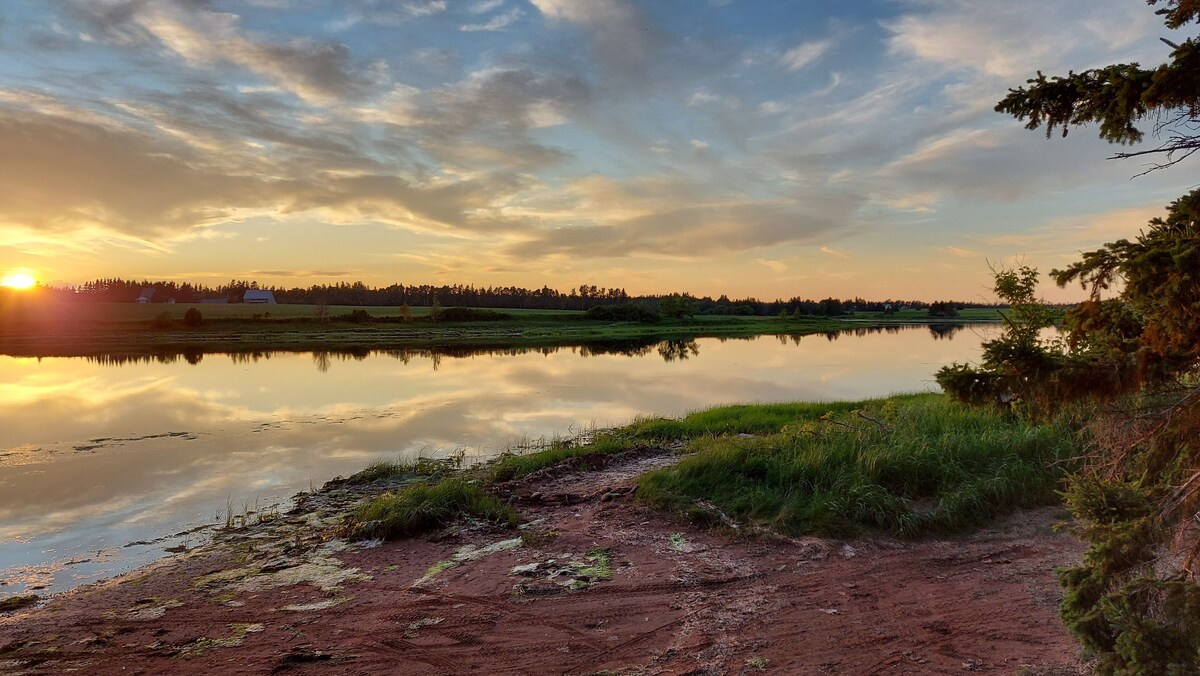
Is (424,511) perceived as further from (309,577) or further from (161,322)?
(161,322)

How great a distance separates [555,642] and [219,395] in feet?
82.6

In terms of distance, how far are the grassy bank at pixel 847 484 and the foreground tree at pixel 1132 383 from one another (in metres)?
4.01

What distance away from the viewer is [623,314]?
108812 millimetres

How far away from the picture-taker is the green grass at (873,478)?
26.9 ft

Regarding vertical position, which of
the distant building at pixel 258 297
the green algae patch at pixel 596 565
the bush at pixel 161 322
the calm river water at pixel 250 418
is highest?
the distant building at pixel 258 297

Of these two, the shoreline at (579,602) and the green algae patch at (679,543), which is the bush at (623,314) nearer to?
the shoreline at (579,602)

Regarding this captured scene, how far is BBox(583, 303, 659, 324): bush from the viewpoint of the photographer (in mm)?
106488

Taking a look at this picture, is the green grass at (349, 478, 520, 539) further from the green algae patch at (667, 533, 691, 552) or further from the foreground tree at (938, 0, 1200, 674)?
the foreground tree at (938, 0, 1200, 674)

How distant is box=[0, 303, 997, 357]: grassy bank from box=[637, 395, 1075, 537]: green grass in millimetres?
47971

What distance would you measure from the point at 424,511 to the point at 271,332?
7037 centimetres

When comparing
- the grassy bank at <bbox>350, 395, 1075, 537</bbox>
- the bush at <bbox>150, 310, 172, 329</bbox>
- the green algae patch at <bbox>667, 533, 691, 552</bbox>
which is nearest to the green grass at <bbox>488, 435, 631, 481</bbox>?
the grassy bank at <bbox>350, 395, 1075, 537</bbox>

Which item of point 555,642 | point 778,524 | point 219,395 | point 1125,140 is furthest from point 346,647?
point 219,395

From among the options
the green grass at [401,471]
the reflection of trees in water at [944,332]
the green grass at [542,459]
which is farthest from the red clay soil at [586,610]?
the reflection of trees in water at [944,332]

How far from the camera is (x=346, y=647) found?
5527 mm
